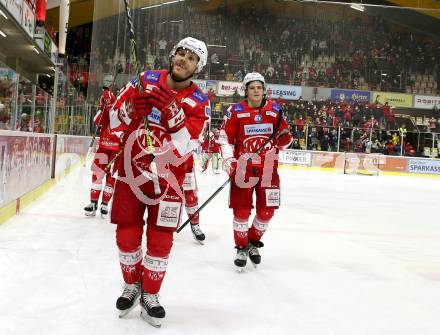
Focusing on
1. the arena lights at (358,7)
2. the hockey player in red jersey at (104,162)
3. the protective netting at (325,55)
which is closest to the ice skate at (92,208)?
the hockey player in red jersey at (104,162)

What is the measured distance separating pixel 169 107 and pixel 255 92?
1448mm

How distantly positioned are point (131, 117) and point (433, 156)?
46.7 feet

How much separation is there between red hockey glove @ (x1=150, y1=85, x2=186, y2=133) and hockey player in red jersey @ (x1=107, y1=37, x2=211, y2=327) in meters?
0.02

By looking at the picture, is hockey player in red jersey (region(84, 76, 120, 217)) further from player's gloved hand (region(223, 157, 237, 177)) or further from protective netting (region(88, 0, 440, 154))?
protective netting (region(88, 0, 440, 154))

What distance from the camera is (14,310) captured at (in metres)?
2.30

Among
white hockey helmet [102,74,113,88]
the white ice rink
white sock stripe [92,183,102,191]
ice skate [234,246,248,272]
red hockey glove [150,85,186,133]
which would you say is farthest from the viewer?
white hockey helmet [102,74,113,88]

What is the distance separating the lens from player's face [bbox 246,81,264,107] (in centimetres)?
343

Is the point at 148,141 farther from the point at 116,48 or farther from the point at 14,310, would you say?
the point at 116,48

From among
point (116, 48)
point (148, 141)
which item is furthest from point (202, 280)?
point (116, 48)

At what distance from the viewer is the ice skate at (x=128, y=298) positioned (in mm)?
2266

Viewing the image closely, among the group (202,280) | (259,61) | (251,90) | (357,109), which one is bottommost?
(202,280)

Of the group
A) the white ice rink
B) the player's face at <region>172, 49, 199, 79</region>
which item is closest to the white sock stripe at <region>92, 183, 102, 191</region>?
the white ice rink

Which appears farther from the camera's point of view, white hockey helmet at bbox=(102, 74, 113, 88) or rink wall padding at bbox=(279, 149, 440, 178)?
rink wall padding at bbox=(279, 149, 440, 178)

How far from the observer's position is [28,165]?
533cm
